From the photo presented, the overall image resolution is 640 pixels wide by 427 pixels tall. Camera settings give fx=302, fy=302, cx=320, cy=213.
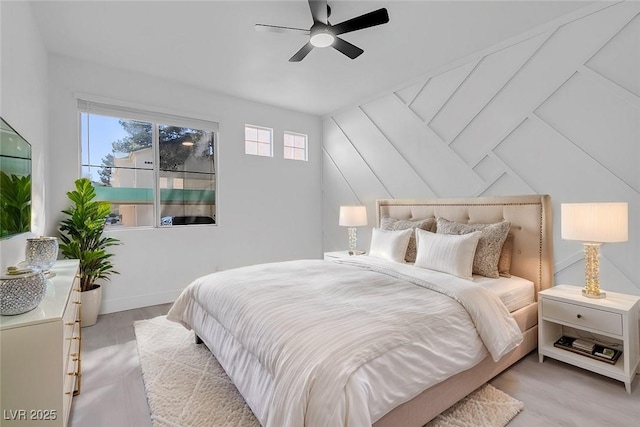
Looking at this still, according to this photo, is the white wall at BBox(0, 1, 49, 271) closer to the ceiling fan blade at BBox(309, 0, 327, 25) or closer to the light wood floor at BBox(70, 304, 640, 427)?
the light wood floor at BBox(70, 304, 640, 427)

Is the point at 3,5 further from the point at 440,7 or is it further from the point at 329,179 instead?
the point at 329,179

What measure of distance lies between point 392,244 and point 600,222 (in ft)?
5.53

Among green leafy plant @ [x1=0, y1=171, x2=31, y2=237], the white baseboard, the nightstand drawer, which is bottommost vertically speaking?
the white baseboard

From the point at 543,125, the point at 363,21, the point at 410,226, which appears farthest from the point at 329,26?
the point at 410,226

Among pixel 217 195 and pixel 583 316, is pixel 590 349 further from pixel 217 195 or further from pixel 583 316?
pixel 217 195

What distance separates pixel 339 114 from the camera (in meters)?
4.92

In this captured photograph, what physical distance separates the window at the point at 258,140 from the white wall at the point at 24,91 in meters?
2.30

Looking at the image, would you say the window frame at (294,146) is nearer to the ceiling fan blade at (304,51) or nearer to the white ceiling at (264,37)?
the white ceiling at (264,37)

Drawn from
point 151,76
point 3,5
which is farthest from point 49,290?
point 151,76

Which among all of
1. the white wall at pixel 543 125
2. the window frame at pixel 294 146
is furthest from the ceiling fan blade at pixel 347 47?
the window frame at pixel 294 146

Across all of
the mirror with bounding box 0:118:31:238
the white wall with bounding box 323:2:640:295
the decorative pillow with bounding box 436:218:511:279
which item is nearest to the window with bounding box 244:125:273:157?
the white wall with bounding box 323:2:640:295

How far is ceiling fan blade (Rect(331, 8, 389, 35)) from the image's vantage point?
7.02 ft

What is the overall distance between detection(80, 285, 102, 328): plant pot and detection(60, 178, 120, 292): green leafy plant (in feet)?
0.23

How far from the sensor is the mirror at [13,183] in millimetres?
1521
